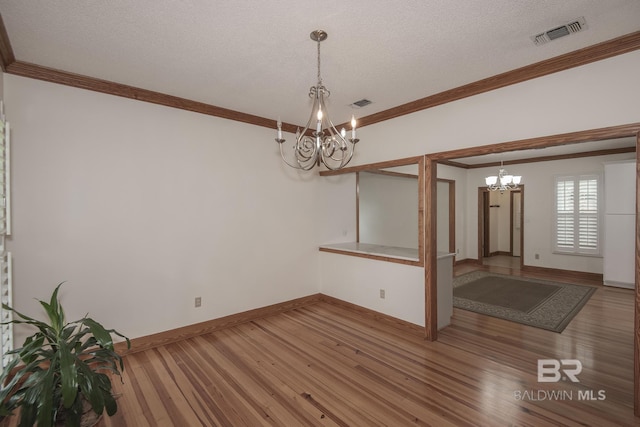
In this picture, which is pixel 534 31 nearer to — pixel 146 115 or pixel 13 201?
pixel 146 115

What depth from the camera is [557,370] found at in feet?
8.75

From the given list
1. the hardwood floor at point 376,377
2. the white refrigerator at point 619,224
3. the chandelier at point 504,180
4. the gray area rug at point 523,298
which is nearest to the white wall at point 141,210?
the hardwood floor at point 376,377

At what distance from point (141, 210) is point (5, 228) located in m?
1.00

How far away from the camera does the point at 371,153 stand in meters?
3.99

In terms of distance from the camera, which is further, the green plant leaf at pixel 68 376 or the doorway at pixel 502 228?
the doorway at pixel 502 228

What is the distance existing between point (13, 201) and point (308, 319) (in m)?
3.23

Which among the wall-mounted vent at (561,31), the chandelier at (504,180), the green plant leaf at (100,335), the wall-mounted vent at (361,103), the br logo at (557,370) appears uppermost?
the wall-mounted vent at (561,31)

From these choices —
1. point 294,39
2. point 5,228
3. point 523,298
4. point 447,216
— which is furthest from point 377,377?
point 447,216

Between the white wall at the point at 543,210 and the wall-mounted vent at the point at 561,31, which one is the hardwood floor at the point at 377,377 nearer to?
the wall-mounted vent at the point at 561,31

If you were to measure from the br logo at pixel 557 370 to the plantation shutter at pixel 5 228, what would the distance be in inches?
166

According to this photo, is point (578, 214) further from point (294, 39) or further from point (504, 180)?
point (294, 39)

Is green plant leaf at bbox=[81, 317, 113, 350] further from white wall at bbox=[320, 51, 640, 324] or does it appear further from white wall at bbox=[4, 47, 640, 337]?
white wall at bbox=[320, 51, 640, 324]

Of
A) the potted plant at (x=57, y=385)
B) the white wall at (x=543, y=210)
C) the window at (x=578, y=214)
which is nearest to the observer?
the potted plant at (x=57, y=385)

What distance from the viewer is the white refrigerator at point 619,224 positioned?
530 centimetres
